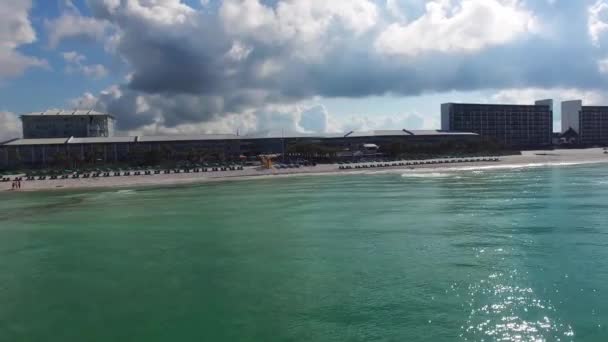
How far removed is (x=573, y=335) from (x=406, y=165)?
76.0 meters

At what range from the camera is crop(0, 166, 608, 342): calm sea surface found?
14000mm

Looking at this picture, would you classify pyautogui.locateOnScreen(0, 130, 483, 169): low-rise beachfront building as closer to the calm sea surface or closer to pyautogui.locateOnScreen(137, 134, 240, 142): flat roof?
pyautogui.locateOnScreen(137, 134, 240, 142): flat roof

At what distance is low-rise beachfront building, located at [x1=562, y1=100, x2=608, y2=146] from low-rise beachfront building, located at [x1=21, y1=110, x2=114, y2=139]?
442 ft

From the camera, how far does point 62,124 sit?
111750mm

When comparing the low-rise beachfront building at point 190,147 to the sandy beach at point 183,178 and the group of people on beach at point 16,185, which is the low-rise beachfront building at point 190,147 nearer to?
the sandy beach at point 183,178

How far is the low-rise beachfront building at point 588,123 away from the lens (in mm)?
162125

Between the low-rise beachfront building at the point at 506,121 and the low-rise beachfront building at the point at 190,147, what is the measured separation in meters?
24.1

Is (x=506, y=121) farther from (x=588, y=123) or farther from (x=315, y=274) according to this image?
(x=315, y=274)

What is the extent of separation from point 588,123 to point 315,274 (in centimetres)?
17007

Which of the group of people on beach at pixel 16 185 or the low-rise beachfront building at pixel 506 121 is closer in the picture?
the group of people on beach at pixel 16 185

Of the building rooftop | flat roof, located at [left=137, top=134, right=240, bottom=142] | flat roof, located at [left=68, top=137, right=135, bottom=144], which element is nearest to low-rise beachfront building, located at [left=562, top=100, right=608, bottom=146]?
the building rooftop

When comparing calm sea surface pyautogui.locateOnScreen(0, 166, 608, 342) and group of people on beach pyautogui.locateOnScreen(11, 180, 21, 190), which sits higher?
group of people on beach pyautogui.locateOnScreen(11, 180, 21, 190)

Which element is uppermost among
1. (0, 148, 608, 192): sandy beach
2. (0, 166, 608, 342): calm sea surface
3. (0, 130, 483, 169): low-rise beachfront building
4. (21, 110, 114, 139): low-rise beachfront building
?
(21, 110, 114, 139): low-rise beachfront building

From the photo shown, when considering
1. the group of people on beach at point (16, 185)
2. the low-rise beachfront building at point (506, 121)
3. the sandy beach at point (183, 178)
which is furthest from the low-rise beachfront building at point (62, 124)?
the low-rise beachfront building at point (506, 121)
